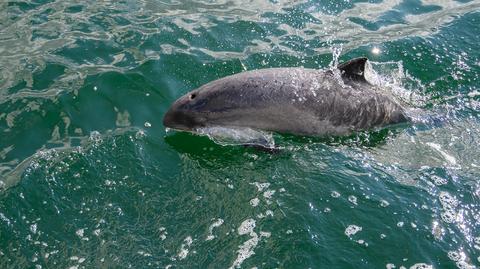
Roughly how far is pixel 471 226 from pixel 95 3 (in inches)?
359

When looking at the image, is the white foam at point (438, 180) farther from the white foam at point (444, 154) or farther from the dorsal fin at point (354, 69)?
the dorsal fin at point (354, 69)

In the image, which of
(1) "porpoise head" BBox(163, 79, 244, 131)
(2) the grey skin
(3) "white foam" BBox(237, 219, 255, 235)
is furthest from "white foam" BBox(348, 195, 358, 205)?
(1) "porpoise head" BBox(163, 79, 244, 131)

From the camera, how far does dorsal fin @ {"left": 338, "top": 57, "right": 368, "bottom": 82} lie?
8758mm

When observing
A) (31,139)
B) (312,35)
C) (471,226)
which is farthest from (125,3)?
(471,226)

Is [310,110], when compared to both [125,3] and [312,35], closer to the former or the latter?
[312,35]

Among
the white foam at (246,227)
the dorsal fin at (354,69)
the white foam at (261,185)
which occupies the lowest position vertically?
the white foam at (246,227)

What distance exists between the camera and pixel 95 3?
508 inches

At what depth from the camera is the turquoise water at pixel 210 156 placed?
270 inches

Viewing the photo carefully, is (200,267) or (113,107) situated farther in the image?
(113,107)

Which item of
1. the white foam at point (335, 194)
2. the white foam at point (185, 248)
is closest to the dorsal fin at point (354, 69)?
the white foam at point (335, 194)

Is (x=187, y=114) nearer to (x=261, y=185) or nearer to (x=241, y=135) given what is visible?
(x=241, y=135)

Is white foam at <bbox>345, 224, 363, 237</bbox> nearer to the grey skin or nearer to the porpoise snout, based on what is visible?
the grey skin

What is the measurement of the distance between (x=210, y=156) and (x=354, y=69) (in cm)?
250

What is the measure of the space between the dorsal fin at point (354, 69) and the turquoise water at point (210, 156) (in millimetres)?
895
